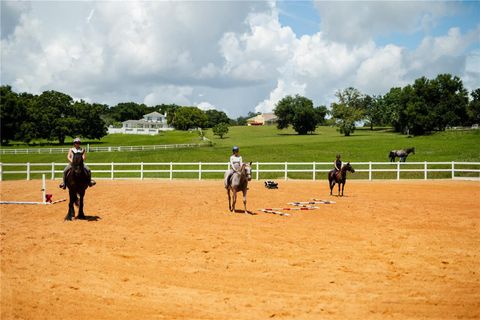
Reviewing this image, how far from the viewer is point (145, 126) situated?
156 meters

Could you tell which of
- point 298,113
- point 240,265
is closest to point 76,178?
point 240,265

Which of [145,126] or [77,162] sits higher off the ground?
[145,126]

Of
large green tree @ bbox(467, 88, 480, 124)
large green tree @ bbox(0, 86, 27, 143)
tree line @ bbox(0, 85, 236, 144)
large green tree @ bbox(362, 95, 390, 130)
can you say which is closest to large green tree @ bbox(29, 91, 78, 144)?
tree line @ bbox(0, 85, 236, 144)

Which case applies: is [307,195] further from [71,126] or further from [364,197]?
[71,126]

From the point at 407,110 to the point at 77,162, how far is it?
88023 millimetres

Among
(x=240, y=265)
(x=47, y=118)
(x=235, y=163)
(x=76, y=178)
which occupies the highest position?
(x=47, y=118)

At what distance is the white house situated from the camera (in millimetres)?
125875

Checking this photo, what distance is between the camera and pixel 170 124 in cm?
17250

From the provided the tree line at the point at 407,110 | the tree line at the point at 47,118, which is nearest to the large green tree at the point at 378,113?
the tree line at the point at 407,110

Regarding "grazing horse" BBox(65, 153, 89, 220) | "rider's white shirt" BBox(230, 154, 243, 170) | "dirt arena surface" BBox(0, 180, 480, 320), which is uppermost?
"rider's white shirt" BBox(230, 154, 243, 170)

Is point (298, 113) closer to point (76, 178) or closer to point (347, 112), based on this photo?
point (347, 112)

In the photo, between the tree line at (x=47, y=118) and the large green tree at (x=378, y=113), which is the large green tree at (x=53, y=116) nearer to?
the tree line at (x=47, y=118)

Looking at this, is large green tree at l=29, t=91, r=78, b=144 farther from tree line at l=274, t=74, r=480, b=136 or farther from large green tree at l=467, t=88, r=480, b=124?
→ large green tree at l=467, t=88, r=480, b=124

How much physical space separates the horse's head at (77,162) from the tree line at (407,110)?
8657 centimetres
